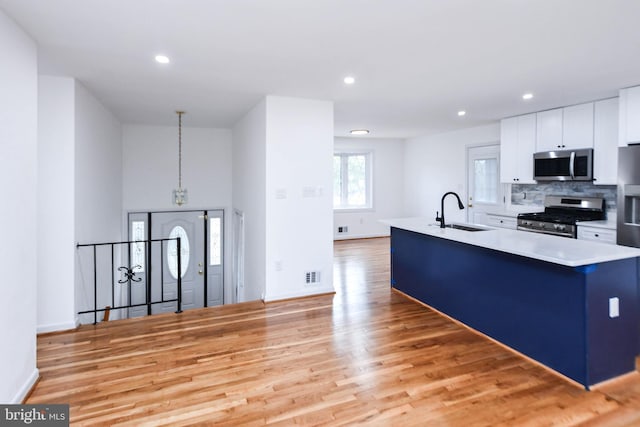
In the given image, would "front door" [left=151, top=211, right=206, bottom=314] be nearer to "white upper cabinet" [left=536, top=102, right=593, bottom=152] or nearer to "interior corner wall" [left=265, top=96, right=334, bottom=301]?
"interior corner wall" [left=265, top=96, right=334, bottom=301]

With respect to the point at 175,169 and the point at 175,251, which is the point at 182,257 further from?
the point at 175,169

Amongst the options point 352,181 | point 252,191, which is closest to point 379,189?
point 352,181

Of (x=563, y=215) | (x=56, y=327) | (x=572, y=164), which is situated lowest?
(x=56, y=327)

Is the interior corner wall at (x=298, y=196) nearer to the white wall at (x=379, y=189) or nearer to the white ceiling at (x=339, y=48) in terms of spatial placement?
the white ceiling at (x=339, y=48)

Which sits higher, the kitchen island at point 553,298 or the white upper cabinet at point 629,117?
the white upper cabinet at point 629,117

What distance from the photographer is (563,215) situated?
5074 mm

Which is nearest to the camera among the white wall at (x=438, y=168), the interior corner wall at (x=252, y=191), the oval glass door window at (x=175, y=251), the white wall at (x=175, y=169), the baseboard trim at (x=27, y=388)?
the baseboard trim at (x=27, y=388)

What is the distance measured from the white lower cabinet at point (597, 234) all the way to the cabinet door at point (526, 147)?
1.16 m

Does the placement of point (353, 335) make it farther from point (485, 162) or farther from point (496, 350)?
point (485, 162)

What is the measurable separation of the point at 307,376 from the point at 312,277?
197 centimetres

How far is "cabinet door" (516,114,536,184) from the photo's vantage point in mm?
5406

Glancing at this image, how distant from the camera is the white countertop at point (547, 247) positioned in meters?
2.43

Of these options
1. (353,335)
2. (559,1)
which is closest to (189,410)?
(353,335)

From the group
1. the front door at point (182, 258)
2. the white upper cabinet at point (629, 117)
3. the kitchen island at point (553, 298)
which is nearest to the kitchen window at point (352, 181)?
the front door at point (182, 258)
